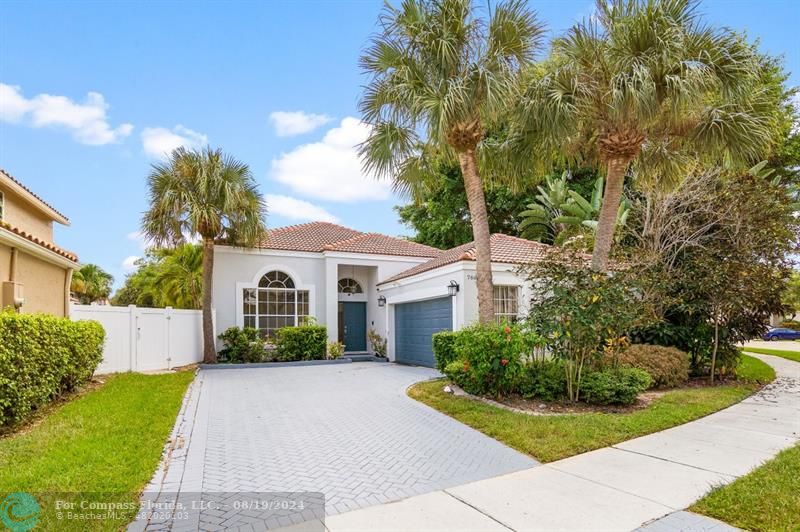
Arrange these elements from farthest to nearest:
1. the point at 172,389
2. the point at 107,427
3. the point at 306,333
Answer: the point at 306,333 < the point at 172,389 < the point at 107,427

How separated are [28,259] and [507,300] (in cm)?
1266

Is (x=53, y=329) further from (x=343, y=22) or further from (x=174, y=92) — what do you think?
(x=343, y=22)

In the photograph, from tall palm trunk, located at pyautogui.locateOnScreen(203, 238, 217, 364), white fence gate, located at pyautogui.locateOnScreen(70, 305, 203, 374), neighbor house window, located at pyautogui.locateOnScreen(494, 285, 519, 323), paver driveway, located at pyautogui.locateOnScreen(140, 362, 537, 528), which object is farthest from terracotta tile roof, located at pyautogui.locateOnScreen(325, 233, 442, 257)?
paver driveway, located at pyautogui.locateOnScreen(140, 362, 537, 528)

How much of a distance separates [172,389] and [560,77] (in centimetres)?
1097

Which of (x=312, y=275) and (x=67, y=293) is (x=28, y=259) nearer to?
(x=67, y=293)

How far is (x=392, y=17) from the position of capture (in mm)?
10195

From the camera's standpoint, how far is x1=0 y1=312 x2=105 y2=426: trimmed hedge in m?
6.71

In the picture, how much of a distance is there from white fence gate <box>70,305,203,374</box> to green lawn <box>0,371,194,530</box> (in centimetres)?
371

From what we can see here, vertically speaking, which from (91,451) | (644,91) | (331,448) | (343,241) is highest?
(644,91)

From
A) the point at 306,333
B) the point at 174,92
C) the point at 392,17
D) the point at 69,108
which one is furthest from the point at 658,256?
the point at 69,108

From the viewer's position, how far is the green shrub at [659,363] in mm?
10414

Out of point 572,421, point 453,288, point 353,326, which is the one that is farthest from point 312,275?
point 572,421

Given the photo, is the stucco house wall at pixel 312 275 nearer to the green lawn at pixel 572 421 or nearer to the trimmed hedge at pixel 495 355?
the green lawn at pixel 572 421

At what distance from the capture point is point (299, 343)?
57.6 ft
